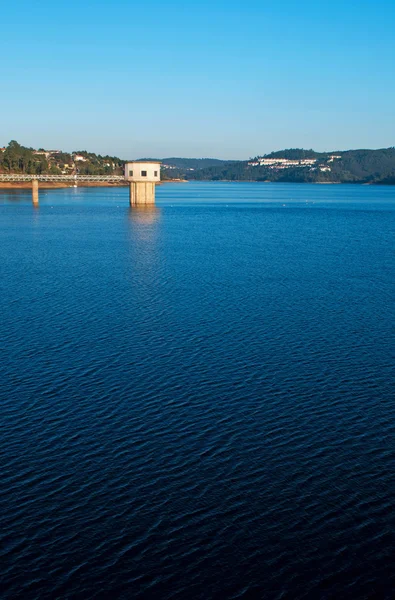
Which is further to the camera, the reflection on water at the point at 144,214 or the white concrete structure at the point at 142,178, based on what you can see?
the white concrete structure at the point at 142,178

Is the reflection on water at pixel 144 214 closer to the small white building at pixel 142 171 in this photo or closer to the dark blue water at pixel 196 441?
the small white building at pixel 142 171

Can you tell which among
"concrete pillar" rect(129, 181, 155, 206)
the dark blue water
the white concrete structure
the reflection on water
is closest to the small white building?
the white concrete structure

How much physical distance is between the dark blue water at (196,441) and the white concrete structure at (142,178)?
80931 millimetres

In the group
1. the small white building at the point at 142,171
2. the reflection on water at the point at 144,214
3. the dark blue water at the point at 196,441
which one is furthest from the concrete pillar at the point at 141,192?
the dark blue water at the point at 196,441

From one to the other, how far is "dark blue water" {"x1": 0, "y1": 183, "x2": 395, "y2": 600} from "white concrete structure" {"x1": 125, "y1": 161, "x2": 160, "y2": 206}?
80.9 meters

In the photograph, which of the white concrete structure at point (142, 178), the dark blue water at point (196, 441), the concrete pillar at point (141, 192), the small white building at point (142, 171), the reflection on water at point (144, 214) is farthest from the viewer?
the concrete pillar at point (141, 192)

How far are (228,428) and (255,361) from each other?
6.90 meters

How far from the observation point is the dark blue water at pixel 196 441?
1338cm

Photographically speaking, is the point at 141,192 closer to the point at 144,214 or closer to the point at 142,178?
the point at 142,178

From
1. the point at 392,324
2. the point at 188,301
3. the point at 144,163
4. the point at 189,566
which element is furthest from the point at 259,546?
the point at 144,163

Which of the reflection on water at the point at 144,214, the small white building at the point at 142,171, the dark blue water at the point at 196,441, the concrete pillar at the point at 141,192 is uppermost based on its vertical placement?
the small white building at the point at 142,171

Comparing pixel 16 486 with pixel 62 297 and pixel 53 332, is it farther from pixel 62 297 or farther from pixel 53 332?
pixel 62 297

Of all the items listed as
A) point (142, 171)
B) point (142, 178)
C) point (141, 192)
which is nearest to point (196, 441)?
point (142, 171)

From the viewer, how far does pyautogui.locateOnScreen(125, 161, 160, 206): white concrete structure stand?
397 ft
